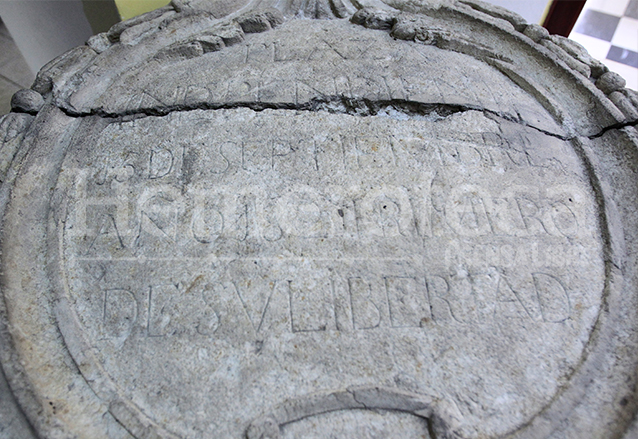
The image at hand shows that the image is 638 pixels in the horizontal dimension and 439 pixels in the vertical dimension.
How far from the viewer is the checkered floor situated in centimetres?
420

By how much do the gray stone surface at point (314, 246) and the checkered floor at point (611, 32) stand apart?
2764 millimetres

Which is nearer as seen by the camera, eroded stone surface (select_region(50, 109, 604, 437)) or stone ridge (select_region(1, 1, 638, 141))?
eroded stone surface (select_region(50, 109, 604, 437))

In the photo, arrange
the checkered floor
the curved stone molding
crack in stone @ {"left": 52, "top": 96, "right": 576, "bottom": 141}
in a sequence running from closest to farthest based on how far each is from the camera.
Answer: the curved stone molding, crack in stone @ {"left": 52, "top": 96, "right": 576, "bottom": 141}, the checkered floor

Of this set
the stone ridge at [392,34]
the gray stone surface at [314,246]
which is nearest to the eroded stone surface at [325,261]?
the gray stone surface at [314,246]

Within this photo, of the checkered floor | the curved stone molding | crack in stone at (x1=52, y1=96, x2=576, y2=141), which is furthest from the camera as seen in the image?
the checkered floor

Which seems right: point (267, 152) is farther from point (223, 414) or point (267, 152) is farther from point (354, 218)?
point (223, 414)

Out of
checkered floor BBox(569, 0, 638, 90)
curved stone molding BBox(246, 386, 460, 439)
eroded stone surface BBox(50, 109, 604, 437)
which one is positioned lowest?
checkered floor BBox(569, 0, 638, 90)

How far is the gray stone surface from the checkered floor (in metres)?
2.76

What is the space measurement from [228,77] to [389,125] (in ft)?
2.67

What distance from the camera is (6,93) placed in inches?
138

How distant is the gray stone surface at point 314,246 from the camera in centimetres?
125

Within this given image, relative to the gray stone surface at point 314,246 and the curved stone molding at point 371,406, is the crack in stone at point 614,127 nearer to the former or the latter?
the gray stone surface at point 314,246

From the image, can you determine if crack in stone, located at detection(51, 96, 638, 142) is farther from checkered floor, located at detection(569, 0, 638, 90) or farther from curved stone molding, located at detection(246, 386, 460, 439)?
checkered floor, located at detection(569, 0, 638, 90)

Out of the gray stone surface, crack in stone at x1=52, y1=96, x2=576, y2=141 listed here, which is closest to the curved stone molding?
the gray stone surface
